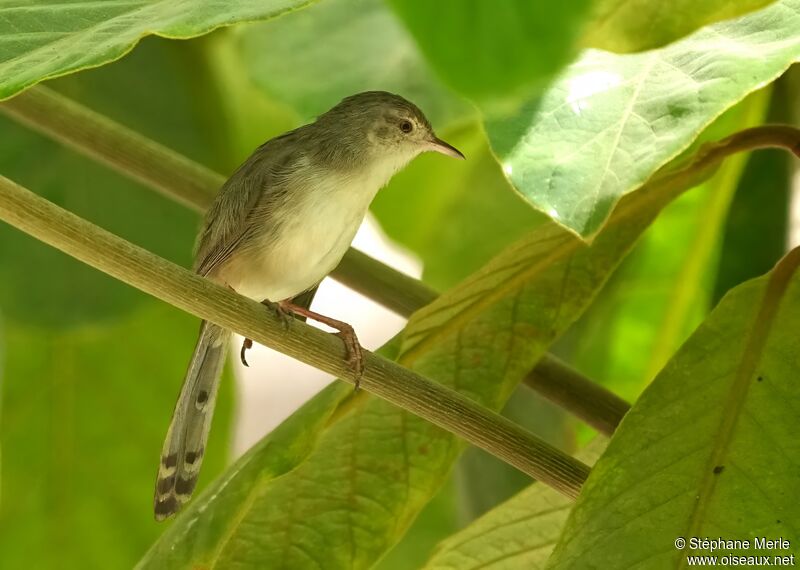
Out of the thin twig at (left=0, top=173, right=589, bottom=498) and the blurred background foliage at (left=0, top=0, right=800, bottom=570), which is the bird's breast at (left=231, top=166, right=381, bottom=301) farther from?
the thin twig at (left=0, top=173, right=589, bottom=498)

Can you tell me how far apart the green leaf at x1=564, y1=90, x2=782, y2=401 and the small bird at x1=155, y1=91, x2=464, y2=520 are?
64 cm

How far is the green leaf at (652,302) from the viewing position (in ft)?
10.2

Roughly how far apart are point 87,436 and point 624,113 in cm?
235

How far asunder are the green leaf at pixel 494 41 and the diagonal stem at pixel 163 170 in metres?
1.18

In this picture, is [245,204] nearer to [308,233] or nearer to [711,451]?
[308,233]

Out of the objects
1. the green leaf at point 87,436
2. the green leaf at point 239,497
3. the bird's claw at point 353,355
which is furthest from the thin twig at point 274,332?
the green leaf at point 87,436

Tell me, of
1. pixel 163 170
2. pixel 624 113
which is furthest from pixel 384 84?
pixel 624 113

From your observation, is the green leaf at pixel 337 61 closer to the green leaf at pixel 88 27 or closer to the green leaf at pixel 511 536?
the green leaf at pixel 511 536

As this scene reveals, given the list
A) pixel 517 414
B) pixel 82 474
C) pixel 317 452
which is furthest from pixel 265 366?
pixel 317 452

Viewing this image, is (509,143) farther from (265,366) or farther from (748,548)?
(265,366)

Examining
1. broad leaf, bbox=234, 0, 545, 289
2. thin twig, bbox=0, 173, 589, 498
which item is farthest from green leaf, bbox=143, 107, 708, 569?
broad leaf, bbox=234, 0, 545, 289

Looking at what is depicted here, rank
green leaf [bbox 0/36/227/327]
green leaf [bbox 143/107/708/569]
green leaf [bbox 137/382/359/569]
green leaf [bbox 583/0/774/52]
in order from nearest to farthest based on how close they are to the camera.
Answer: green leaf [bbox 583/0/774/52]
green leaf [bbox 137/382/359/569]
green leaf [bbox 143/107/708/569]
green leaf [bbox 0/36/227/327]

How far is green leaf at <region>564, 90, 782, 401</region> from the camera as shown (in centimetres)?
310

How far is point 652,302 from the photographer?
3.18 m
